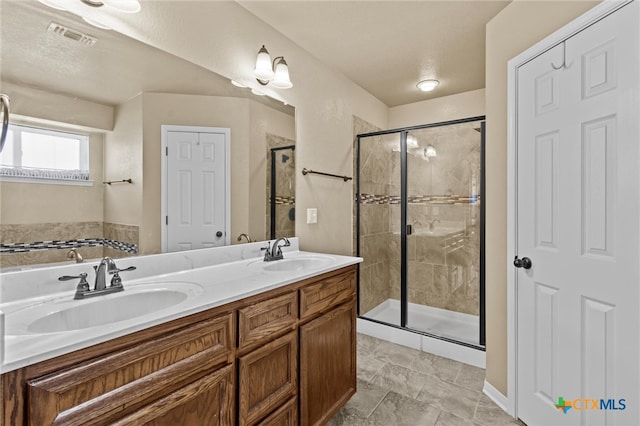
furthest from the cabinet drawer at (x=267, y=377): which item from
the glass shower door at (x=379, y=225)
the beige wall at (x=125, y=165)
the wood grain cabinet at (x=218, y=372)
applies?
the glass shower door at (x=379, y=225)

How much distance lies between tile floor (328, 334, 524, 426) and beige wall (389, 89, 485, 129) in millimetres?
2513

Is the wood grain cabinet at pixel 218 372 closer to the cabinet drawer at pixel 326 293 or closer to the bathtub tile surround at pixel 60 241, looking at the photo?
the cabinet drawer at pixel 326 293

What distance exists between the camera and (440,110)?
3.56 meters

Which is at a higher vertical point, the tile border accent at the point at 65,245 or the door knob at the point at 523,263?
the tile border accent at the point at 65,245

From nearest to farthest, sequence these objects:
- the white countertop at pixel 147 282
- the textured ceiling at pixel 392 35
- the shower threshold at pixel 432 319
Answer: the white countertop at pixel 147 282 → the textured ceiling at pixel 392 35 → the shower threshold at pixel 432 319

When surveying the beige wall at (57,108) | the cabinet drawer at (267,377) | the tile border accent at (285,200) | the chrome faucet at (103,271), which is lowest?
the cabinet drawer at (267,377)

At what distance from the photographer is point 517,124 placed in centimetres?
180

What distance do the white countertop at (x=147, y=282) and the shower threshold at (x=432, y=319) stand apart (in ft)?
4.91

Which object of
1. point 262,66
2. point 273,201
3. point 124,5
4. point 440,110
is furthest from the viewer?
point 440,110

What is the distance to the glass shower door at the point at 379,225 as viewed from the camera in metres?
3.18

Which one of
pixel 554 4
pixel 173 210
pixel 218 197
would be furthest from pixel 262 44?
pixel 554 4

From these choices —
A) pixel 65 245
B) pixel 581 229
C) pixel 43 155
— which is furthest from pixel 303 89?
pixel 581 229

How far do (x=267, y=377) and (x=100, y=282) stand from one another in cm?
76

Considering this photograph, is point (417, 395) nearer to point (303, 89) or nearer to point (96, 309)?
point (96, 309)
